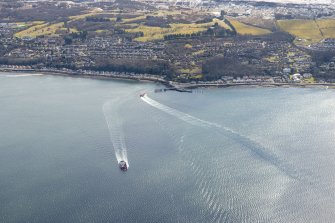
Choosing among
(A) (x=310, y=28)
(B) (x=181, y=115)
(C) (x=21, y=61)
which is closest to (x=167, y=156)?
(B) (x=181, y=115)

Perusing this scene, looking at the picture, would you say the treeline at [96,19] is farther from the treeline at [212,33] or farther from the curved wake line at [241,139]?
the curved wake line at [241,139]

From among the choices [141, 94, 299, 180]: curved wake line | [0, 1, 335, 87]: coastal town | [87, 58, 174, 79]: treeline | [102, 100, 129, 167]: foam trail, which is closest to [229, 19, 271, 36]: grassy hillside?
[0, 1, 335, 87]: coastal town

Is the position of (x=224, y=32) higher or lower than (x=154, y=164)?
higher

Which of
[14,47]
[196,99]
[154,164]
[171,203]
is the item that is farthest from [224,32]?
[171,203]

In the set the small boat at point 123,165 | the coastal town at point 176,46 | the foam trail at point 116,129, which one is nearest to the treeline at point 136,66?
the coastal town at point 176,46

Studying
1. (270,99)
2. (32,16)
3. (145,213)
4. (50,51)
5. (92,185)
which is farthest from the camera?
(32,16)

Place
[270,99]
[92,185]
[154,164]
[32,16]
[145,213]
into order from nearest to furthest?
1. [145,213]
2. [92,185]
3. [154,164]
4. [270,99]
5. [32,16]

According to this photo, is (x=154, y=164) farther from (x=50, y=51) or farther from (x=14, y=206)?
(x=50, y=51)
